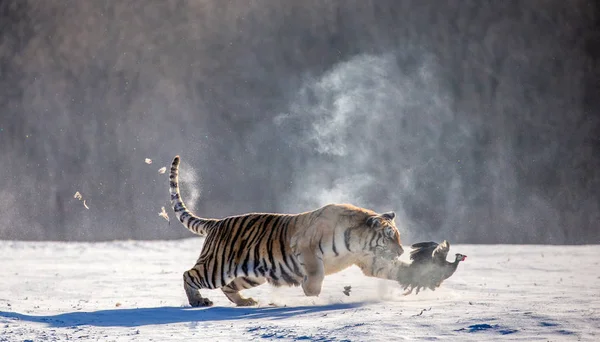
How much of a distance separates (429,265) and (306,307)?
123cm

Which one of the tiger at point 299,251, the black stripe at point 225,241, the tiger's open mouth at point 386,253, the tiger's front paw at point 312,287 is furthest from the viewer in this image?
the black stripe at point 225,241

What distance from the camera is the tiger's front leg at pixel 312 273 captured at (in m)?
7.54

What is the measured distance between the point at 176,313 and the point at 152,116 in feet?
35.0

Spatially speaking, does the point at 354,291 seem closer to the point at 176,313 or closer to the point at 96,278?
the point at 176,313

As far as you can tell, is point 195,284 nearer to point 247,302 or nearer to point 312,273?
point 247,302

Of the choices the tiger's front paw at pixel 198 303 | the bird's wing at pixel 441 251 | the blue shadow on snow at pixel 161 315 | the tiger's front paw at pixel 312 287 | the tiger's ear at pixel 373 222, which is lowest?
the blue shadow on snow at pixel 161 315

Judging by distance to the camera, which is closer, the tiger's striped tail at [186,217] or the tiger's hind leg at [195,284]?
the tiger's hind leg at [195,284]

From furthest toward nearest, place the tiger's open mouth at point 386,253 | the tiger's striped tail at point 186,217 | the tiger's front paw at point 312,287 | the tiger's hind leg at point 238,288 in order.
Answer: the tiger's striped tail at point 186,217
the tiger's hind leg at point 238,288
the tiger's open mouth at point 386,253
the tiger's front paw at point 312,287

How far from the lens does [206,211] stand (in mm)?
16578

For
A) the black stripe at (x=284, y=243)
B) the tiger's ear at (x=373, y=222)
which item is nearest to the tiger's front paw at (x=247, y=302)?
the black stripe at (x=284, y=243)

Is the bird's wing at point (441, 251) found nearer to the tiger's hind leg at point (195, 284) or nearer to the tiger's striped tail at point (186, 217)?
the tiger's hind leg at point (195, 284)

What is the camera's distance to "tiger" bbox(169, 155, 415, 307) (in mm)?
7668

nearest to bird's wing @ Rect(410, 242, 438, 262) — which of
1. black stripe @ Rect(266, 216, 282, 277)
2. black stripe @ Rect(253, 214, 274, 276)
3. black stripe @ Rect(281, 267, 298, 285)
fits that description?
black stripe @ Rect(281, 267, 298, 285)

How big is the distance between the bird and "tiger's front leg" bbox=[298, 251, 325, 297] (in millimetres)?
883
